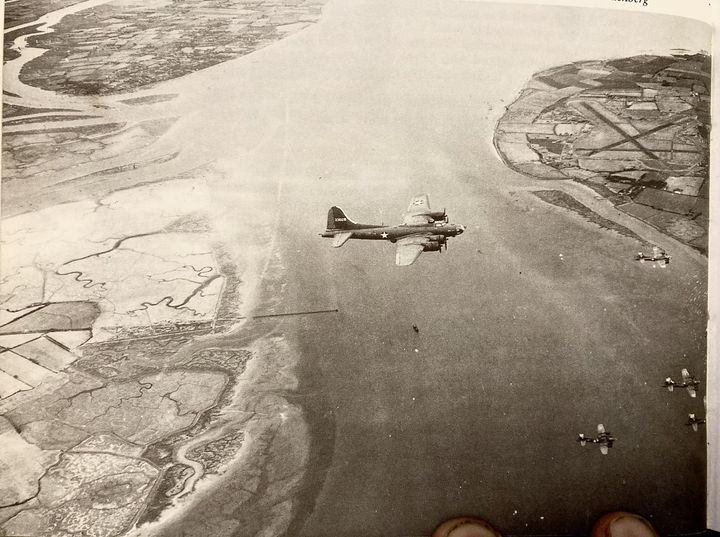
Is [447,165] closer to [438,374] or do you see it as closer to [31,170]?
[438,374]

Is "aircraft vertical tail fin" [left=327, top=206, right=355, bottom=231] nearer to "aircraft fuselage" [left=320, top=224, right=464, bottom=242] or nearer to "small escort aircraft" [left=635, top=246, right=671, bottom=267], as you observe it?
"aircraft fuselage" [left=320, top=224, right=464, bottom=242]

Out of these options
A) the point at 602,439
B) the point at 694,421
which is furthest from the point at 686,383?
the point at 602,439

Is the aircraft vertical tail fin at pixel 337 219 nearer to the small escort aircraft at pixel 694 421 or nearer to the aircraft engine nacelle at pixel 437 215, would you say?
the aircraft engine nacelle at pixel 437 215

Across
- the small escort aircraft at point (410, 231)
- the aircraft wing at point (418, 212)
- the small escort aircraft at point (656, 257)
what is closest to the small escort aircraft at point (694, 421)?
the small escort aircraft at point (656, 257)

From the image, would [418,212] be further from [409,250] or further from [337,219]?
[337,219]

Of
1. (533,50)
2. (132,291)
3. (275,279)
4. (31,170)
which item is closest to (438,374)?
(275,279)

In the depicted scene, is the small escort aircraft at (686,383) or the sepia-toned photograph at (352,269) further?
the small escort aircraft at (686,383)
